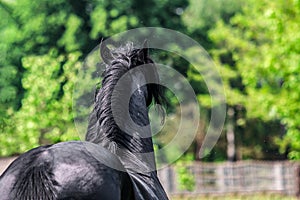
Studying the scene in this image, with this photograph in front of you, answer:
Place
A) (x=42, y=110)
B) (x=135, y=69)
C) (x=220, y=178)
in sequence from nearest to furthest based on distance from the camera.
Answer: (x=135, y=69) < (x=42, y=110) < (x=220, y=178)

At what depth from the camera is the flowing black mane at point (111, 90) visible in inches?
187

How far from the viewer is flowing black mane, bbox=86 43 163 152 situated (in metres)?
4.75

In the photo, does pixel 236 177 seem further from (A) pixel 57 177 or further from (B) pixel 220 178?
(A) pixel 57 177

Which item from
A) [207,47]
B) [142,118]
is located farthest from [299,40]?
[207,47]

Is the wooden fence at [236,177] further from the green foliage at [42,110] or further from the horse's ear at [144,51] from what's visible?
the horse's ear at [144,51]

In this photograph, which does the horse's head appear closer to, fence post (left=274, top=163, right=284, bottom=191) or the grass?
the grass

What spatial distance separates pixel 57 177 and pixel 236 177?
18908 millimetres

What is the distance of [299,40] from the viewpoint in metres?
12.7

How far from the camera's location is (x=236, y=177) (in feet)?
73.0

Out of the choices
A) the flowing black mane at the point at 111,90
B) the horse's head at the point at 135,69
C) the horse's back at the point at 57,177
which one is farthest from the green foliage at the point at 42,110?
the horse's back at the point at 57,177

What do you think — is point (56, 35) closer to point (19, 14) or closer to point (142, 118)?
point (19, 14)

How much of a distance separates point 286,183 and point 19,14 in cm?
1339

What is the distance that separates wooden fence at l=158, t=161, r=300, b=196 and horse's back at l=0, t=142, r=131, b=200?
1730 cm

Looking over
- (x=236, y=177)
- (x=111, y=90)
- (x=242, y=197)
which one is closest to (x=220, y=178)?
(x=236, y=177)
